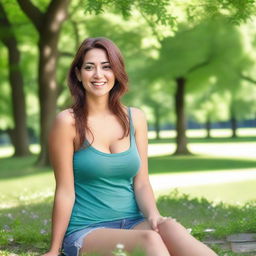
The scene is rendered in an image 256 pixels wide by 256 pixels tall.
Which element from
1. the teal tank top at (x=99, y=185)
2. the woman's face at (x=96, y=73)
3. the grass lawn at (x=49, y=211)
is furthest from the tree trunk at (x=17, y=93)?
the teal tank top at (x=99, y=185)

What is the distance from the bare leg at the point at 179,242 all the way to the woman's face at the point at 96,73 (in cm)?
112

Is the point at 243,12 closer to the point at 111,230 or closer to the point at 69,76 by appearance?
the point at 69,76

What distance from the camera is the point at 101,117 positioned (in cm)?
488

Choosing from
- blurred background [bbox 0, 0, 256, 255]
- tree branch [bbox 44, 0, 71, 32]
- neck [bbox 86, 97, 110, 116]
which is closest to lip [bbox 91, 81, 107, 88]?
neck [bbox 86, 97, 110, 116]

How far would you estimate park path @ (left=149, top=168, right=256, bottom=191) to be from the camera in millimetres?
15875

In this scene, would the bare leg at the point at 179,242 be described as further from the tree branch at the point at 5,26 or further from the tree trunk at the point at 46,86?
the tree branch at the point at 5,26

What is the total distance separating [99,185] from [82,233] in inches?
14.5

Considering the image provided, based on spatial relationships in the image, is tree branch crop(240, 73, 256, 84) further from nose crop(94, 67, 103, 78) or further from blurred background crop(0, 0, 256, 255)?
nose crop(94, 67, 103, 78)

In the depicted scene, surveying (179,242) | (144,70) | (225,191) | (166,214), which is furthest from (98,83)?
(144,70)

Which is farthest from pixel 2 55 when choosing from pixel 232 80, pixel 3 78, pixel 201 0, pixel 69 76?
pixel 69 76

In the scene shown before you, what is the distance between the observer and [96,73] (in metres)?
4.74

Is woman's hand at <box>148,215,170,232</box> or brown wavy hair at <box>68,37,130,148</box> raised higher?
brown wavy hair at <box>68,37,130,148</box>

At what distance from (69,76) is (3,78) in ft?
107

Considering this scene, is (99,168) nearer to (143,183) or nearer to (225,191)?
(143,183)
